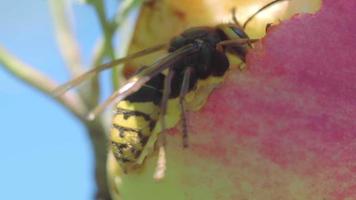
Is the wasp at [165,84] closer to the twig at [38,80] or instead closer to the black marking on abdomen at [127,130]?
the black marking on abdomen at [127,130]

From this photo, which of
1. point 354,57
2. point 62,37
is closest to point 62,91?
point 354,57

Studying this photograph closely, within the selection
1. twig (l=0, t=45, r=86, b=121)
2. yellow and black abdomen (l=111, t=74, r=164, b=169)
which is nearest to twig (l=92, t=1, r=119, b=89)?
twig (l=0, t=45, r=86, b=121)

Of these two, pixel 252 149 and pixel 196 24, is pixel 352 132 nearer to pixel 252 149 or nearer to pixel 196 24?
pixel 252 149

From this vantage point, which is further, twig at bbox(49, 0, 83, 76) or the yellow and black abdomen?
twig at bbox(49, 0, 83, 76)

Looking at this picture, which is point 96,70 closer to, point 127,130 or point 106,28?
point 127,130

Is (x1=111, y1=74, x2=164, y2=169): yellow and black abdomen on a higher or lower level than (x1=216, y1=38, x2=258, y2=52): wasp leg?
lower

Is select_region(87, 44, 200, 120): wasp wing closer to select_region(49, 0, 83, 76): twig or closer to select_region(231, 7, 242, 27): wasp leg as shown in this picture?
select_region(231, 7, 242, 27): wasp leg
